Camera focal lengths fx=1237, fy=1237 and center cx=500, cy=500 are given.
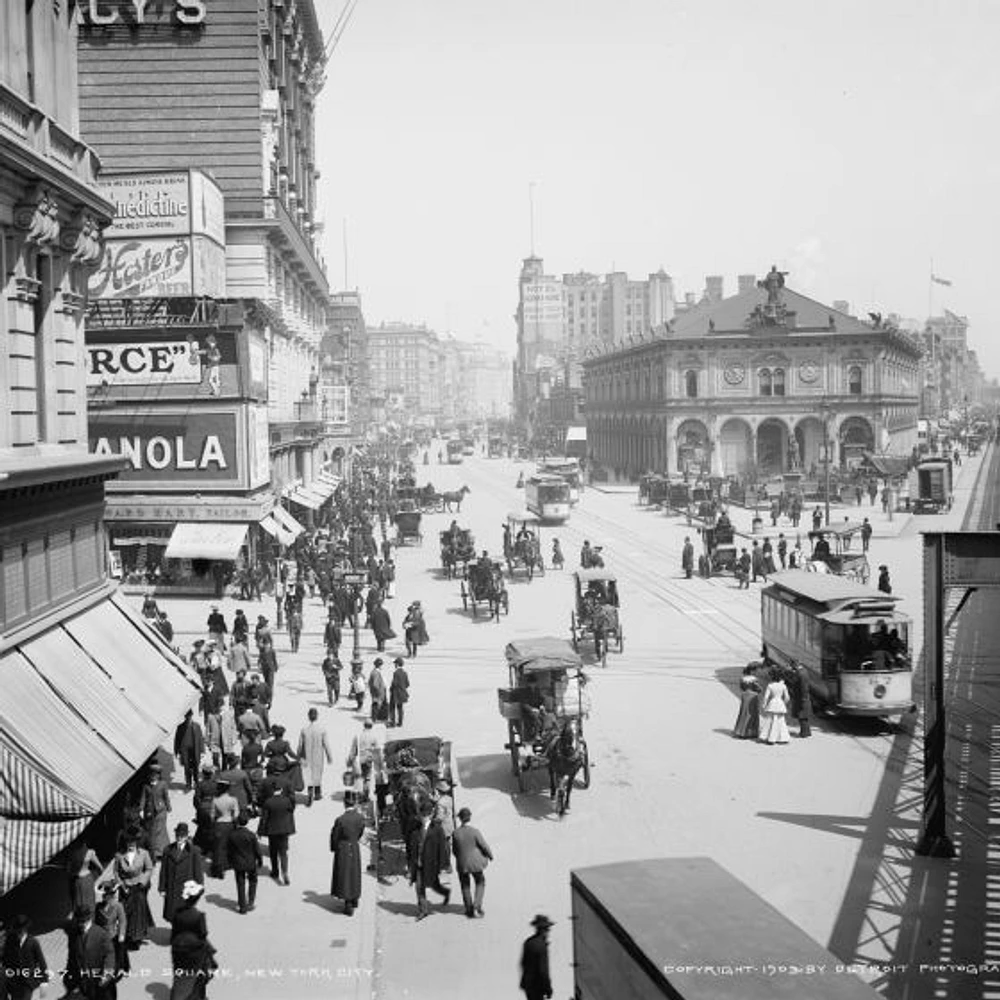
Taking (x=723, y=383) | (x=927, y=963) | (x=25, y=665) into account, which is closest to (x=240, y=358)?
(x=25, y=665)

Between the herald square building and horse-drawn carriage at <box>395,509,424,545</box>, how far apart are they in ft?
110

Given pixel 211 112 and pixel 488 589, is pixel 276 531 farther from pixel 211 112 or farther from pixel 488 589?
pixel 211 112

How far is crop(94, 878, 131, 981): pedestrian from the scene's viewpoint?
11.9m

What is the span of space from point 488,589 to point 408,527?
2054cm

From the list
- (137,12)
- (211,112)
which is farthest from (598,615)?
(137,12)

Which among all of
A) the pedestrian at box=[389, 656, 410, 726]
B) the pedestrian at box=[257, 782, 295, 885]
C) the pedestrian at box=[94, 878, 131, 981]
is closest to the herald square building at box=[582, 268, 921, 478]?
the pedestrian at box=[389, 656, 410, 726]

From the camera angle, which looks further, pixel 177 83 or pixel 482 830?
pixel 177 83

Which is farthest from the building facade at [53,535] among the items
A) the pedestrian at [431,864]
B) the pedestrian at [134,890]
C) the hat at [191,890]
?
the pedestrian at [431,864]

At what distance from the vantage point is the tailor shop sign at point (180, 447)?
38.0m

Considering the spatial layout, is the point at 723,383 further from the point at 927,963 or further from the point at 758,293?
the point at 927,963

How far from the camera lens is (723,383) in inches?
3428

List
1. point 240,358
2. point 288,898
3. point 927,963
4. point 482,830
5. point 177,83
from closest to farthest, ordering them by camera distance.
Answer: point 927,963, point 288,898, point 482,830, point 240,358, point 177,83

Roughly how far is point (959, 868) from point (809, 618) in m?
8.11

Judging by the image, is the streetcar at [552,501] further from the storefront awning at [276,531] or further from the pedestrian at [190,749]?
the pedestrian at [190,749]
